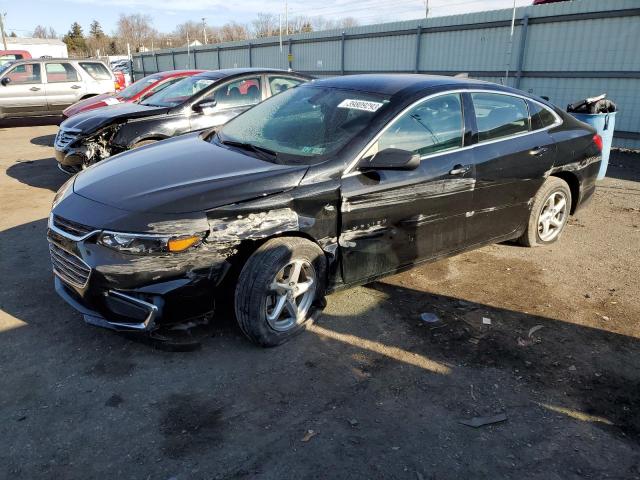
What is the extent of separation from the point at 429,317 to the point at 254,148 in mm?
1834

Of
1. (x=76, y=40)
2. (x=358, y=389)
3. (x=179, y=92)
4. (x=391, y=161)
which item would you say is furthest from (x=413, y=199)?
(x=76, y=40)

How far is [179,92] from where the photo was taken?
26.1ft

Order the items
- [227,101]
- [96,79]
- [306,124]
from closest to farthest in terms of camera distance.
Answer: [306,124]
[227,101]
[96,79]

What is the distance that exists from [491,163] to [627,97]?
834 cm

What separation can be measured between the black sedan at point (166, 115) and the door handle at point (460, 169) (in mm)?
4389

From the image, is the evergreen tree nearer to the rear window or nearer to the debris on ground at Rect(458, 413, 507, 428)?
the rear window

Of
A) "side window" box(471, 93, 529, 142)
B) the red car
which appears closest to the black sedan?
the red car

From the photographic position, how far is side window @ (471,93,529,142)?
168 inches

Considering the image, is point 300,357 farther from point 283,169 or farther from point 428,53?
point 428,53

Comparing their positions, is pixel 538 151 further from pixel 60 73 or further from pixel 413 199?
pixel 60 73

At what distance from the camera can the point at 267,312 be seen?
3.33 m

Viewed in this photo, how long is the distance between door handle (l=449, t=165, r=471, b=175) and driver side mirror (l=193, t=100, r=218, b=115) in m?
4.46

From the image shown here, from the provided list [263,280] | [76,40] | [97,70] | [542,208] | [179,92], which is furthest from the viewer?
[76,40]

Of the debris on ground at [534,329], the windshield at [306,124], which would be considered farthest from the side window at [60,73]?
the debris on ground at [534,329]
